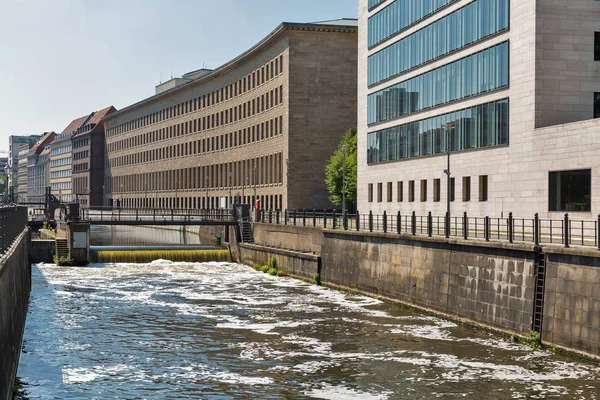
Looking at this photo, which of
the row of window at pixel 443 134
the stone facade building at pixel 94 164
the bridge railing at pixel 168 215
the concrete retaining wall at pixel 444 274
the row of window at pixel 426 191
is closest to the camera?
the concrete retaining wall at pixel 444 274

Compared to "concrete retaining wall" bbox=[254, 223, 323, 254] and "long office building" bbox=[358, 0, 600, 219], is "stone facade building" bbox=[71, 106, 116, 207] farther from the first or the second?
"long office building" bbox=[358, 0, 600, 219]

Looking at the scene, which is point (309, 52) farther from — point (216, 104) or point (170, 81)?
point (170, 81)

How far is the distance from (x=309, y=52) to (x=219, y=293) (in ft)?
158

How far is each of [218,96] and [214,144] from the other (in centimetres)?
676

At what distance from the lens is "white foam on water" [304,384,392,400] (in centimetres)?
2105

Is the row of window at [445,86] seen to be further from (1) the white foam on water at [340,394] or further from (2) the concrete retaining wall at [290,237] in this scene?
(1) the white foam on water at [340,394]

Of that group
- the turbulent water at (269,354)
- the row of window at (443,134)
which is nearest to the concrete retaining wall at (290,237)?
the turbulent water at (269,354)

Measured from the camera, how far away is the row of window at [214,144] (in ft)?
317

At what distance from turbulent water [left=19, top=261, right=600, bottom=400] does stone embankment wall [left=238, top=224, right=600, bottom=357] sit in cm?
86

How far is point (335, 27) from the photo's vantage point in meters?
88.1

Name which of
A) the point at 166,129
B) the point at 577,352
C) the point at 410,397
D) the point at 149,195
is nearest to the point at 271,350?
the point at 410,397

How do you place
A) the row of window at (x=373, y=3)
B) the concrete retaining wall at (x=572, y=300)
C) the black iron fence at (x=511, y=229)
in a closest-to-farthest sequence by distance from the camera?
the concrete retaining wall at (x=572, y=300)
the black iron fence at (x=511, y=229)
the row of window at (x=373, y=3)

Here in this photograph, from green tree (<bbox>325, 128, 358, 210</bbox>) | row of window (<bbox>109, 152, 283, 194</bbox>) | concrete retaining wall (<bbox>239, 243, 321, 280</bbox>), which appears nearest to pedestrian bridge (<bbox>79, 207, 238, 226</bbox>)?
concrete retaining wall (<bbox>239, 243, 321, 280</bbox>)

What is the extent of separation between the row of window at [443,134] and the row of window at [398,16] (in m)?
6.94
